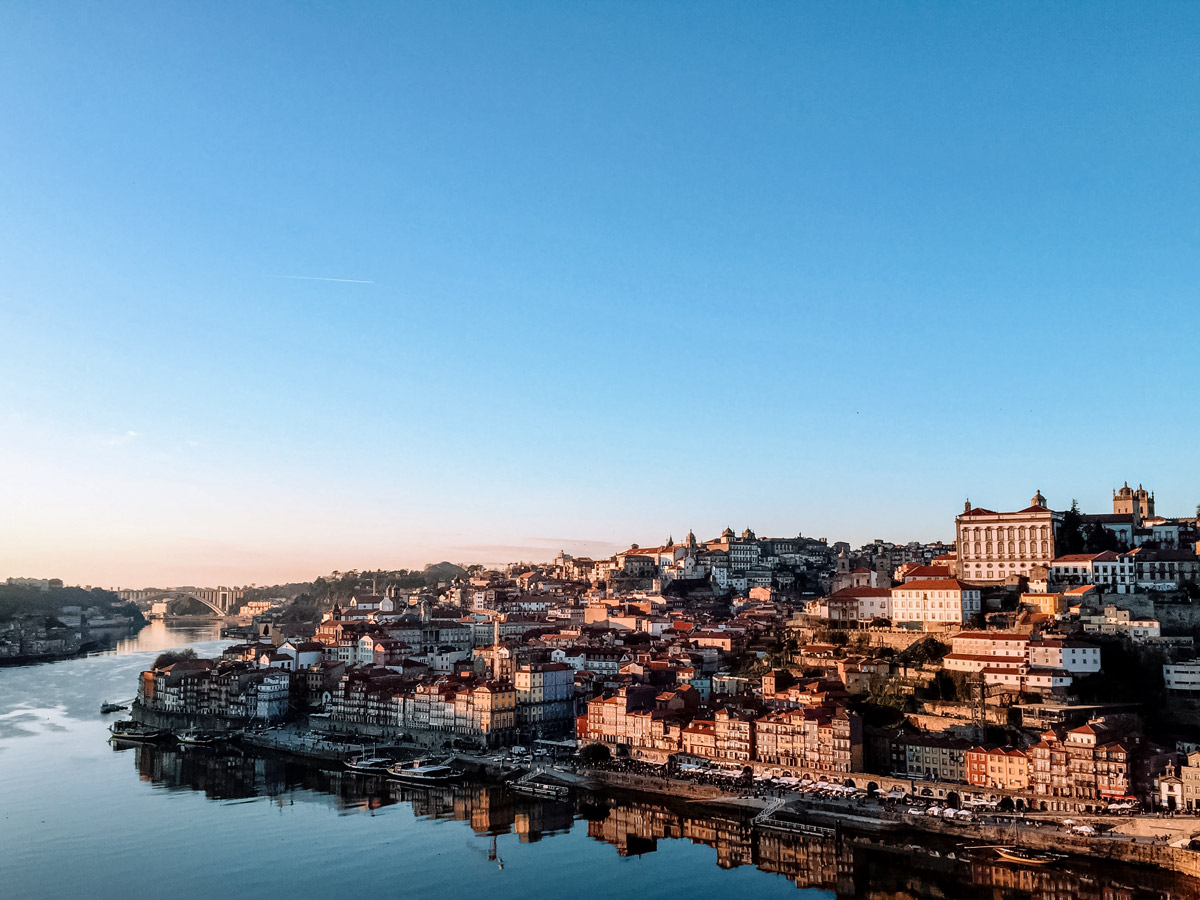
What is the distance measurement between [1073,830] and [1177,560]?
67.2 ft

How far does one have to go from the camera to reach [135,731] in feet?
193

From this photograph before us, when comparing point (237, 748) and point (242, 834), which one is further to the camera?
point (237, 748)

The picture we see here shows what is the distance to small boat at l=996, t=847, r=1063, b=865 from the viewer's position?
105ft

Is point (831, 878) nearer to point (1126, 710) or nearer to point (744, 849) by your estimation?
point (744, 849)

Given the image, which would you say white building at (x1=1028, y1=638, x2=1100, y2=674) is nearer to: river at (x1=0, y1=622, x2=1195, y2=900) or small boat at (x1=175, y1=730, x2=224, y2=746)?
river at (x1=0, y1=622, x2=1195, y2=900)

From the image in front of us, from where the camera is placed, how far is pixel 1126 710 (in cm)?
3988

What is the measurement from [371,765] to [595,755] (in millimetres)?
10520

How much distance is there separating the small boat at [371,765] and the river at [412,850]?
0.86m

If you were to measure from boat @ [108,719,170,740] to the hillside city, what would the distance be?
237cm

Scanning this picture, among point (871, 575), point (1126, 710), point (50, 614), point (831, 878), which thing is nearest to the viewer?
point (831, 878)

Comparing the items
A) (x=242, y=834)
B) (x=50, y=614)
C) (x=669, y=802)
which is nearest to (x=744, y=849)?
(x=669, y=802)

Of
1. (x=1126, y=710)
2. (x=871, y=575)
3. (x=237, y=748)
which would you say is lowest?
(x=237, y=748)

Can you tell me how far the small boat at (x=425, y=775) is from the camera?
45281 millimetres

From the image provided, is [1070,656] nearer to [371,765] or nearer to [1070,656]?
[1070,656]
